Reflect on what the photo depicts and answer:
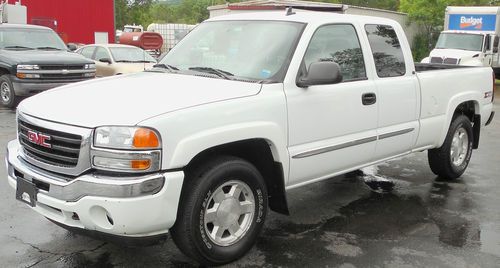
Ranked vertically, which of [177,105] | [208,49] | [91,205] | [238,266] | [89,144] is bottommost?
[238,266]

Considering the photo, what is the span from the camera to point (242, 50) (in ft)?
14.7

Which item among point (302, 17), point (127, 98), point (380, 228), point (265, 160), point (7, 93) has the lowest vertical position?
point (380, 228)

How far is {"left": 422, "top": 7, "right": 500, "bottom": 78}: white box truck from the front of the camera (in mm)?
20109

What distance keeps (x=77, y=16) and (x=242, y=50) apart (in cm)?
2294

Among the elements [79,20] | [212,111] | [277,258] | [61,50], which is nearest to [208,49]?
[212,111]

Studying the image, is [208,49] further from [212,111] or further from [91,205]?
[91,205]

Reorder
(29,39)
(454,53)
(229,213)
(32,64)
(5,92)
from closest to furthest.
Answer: (229,213) → (32,64) → (5,92) → (29,39) → (454,53)

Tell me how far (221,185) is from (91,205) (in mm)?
920

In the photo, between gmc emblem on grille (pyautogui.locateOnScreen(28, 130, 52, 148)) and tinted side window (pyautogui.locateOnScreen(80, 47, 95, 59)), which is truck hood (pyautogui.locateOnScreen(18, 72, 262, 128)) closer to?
gmc emblem on grille (pyautogui.locateOnScreen(28, 130, 52, 148))

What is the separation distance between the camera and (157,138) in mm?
3320

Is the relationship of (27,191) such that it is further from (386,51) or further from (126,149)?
(386,51)

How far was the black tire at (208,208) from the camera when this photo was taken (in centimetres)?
357

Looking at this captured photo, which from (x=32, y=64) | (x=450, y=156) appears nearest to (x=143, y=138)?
(x=450, y=156)

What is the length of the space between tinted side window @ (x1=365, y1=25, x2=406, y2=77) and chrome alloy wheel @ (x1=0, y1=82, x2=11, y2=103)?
31.8ft
